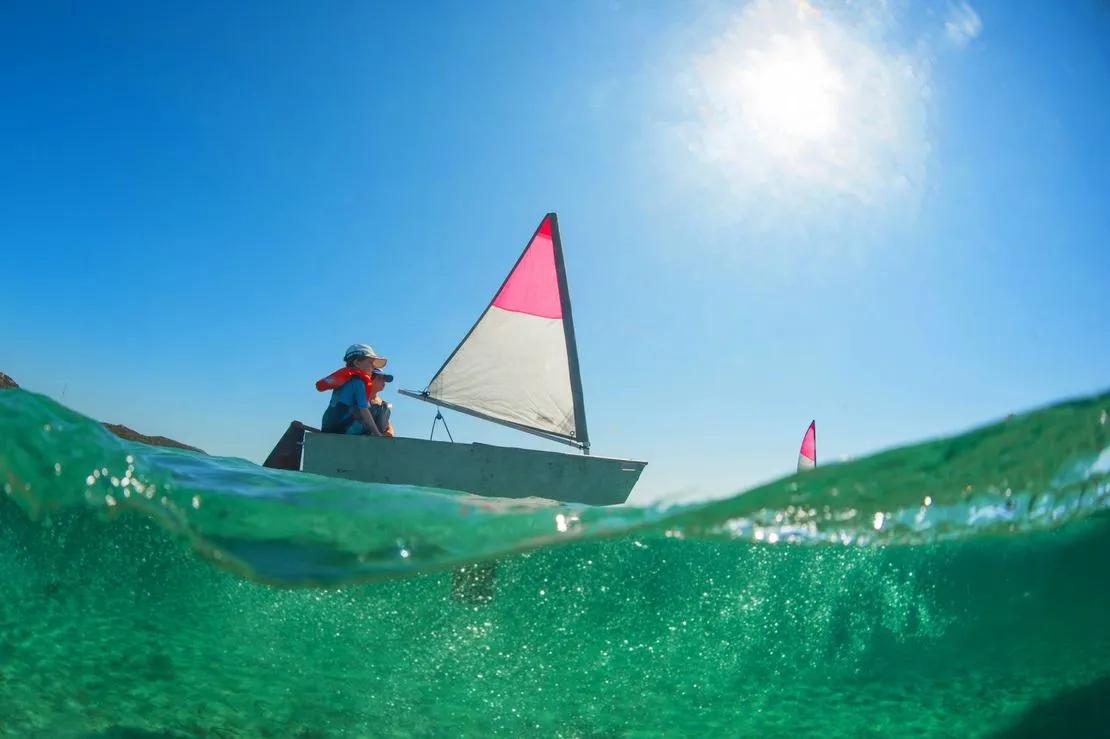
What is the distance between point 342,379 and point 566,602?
6132 millimetres

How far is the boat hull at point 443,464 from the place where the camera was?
7.23 meters

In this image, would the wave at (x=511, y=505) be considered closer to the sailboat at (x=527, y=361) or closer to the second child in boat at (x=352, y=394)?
the second child in boat at (x=352, y=394)

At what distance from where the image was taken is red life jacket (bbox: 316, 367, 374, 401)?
806 centimetres

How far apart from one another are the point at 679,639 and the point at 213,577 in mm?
1936

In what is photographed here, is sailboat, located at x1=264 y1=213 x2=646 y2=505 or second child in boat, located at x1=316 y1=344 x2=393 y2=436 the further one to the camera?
sailboat, located at x1=264 y1=213 x2=646 y2=505

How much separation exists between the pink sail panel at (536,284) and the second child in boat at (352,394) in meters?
4.64

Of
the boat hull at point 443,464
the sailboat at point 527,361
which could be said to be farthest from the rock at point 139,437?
the sailboat at point 527,361

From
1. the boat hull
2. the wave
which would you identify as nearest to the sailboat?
the boat hull

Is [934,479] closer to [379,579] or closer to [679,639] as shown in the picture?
[679,639]

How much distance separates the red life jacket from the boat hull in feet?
3.30

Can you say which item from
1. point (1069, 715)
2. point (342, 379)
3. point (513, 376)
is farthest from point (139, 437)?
point (1069, 715)

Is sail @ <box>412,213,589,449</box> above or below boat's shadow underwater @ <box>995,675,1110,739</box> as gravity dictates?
above

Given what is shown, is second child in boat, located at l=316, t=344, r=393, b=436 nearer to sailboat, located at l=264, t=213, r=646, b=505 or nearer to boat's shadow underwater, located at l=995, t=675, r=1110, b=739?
sailboat, located at l=264, t=213, r=646, b=505

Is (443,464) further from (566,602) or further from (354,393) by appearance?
(566,602)
